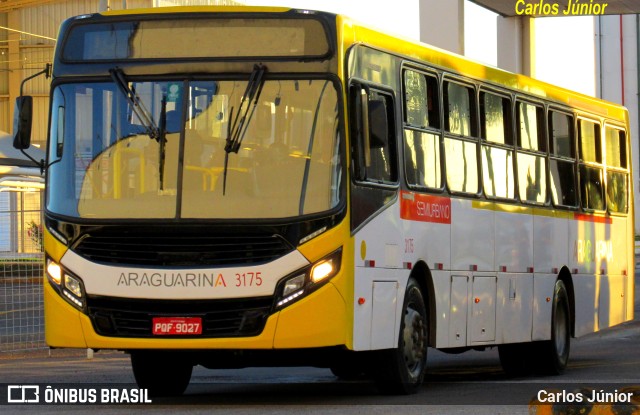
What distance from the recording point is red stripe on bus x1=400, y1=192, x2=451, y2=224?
1378cm

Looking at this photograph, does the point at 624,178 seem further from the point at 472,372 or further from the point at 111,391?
the point at 111,391

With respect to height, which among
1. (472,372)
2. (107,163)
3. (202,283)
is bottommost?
(472,372)

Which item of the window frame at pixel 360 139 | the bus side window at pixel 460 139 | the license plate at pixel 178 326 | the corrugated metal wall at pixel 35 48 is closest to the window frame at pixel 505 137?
the bus side window at pixel 460 139

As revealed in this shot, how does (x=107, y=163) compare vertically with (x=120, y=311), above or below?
above

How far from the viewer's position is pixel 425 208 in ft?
46.9

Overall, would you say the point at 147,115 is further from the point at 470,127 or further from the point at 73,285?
the point at 470,127

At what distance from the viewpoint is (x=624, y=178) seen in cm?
2162

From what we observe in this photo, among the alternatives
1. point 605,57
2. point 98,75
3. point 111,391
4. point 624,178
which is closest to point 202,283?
point 98,75

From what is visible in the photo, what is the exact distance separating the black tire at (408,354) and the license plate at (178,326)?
1895mm

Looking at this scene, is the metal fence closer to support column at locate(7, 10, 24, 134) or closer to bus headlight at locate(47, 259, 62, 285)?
bus headlight at locate(47, 259, 62, 285)

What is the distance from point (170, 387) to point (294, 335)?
8.27ft

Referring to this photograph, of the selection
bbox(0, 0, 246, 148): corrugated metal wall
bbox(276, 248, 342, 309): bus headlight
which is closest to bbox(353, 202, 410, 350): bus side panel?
bbox(276, 248, 342, 309): bus headlight

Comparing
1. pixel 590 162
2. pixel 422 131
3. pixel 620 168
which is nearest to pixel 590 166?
pixel 590 162

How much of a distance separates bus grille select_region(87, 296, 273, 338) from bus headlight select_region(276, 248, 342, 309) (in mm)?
107
